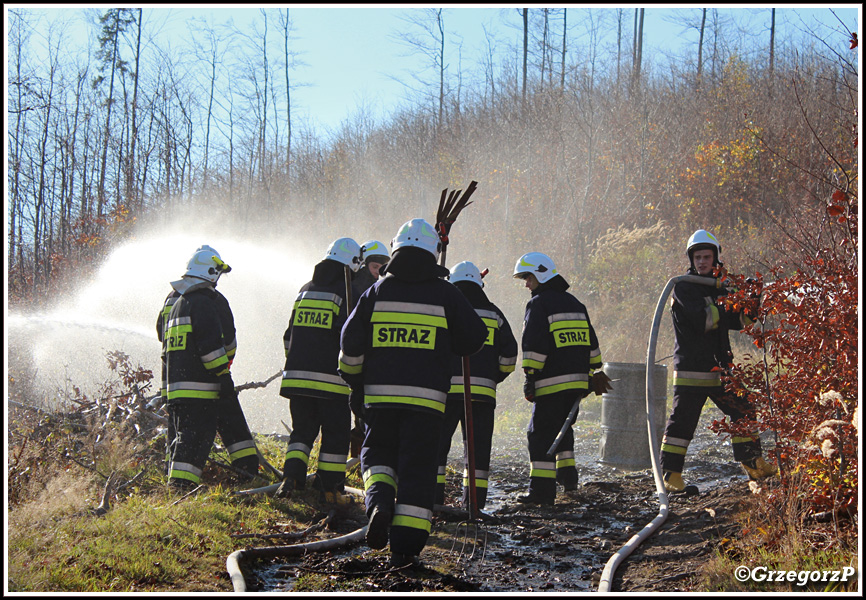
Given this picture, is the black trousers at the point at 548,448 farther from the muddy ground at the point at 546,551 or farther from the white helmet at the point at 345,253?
the white helmet at the point at 345,253

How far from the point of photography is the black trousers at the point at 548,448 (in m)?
6.07

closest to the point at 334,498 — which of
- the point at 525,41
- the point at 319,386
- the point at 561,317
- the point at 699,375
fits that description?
the point at 319,386

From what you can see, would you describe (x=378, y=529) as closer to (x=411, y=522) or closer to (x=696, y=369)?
(x=411, y=522)

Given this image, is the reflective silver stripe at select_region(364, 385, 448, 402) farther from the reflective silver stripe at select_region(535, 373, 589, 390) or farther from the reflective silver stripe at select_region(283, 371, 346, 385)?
the reflective silver stripe at select_region(535, 373, 589, 390)

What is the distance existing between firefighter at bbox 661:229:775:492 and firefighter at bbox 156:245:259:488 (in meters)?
3.60

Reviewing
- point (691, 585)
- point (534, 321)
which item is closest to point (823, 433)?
point (691, 585)

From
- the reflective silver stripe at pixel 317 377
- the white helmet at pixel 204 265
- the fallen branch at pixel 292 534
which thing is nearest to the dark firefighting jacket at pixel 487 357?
the reflective silver stripe at pixel 317 377

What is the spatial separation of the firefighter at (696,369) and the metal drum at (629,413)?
1119mm

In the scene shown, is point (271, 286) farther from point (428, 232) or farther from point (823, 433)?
point (823, 433)

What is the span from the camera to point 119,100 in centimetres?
3072

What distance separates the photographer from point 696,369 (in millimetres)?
6078

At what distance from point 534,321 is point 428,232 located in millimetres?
2190

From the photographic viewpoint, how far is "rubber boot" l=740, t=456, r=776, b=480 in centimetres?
589

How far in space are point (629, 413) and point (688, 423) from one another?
1276mm
